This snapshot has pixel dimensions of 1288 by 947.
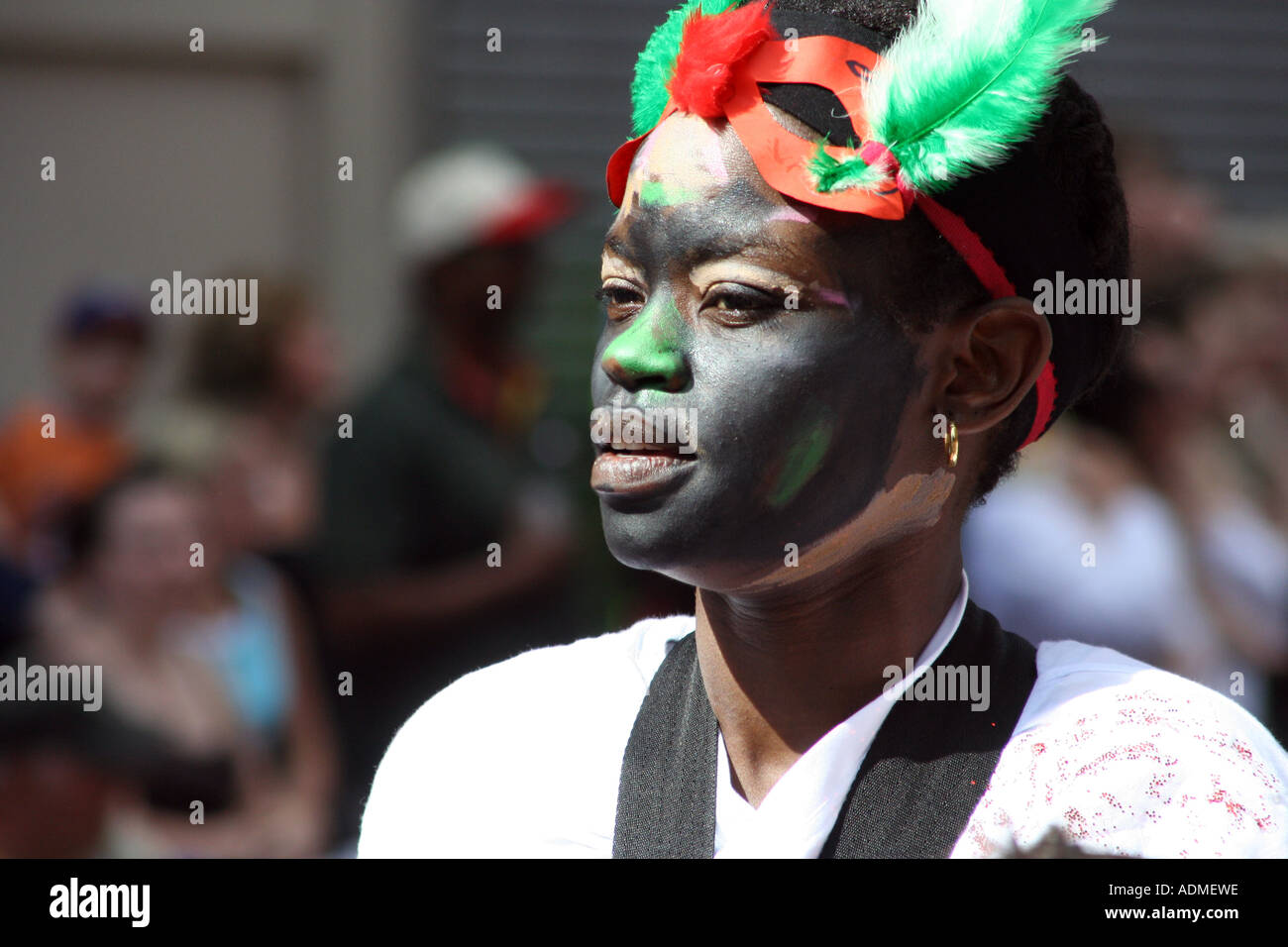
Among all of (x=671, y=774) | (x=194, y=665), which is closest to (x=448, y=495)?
(x=194, y=665)

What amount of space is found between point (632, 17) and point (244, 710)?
351cm

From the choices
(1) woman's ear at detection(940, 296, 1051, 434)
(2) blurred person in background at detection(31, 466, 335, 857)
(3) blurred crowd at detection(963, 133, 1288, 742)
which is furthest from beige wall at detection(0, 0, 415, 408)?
(1) woman's ear at detection(940, 296, 1051, 434)

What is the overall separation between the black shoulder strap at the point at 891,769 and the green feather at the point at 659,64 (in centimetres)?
68

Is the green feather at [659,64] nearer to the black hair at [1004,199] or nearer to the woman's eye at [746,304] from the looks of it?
the black hair at [1004,199]

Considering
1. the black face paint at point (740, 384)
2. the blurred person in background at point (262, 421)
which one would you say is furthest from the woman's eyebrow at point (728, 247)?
the blurred person in background at point (262, 421)

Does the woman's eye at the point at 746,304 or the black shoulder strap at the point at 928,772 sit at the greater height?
the woman's eye at the point at 746,304

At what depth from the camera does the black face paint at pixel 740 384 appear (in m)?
1.75

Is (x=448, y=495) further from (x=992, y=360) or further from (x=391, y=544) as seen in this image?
(x=992, y=360)

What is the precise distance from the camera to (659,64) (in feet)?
6.24

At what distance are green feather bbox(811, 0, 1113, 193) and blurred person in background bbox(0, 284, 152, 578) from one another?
110 inches

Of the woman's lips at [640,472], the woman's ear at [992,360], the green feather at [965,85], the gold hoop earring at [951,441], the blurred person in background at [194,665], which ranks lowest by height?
the blurred person in background at [194,665]

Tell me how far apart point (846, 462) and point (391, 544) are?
223 cm
